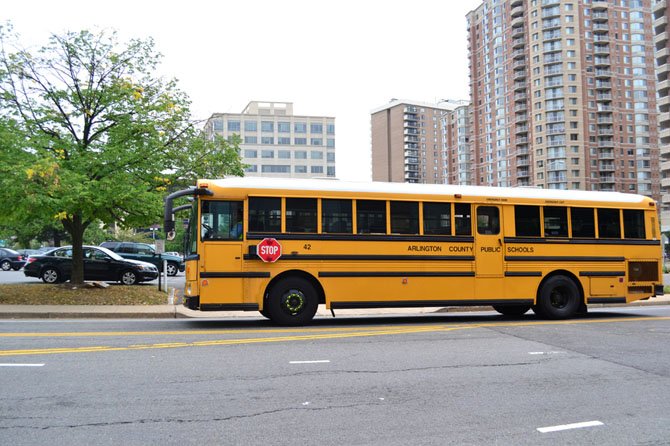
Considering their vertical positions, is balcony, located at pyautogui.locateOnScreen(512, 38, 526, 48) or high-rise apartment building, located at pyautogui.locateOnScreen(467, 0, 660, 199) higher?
balcony, located at pyautogui.locateOnScreen(512, 38, 526, 48)

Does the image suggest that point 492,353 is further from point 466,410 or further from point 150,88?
point 150,88

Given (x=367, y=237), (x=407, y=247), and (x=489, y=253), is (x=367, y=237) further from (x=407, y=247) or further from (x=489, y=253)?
(x=489, y=253)

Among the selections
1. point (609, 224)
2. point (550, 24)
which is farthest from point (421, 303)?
point (550, 24)

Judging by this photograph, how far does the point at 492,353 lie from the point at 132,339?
5.99 m

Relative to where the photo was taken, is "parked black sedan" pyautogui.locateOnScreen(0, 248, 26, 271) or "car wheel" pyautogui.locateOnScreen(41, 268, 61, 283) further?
"parked black sedan" pyautogui.locateOnScreen(0, 248, 26, 271)

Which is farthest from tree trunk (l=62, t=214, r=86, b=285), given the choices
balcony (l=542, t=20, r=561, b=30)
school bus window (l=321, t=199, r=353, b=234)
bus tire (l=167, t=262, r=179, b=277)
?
balcony (l=542, t=20, r=561, b=30)

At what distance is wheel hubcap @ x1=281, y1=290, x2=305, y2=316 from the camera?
37.6ft

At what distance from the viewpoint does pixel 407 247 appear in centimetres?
1212

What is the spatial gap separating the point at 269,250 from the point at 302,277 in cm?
94

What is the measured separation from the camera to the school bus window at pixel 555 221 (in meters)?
13.2

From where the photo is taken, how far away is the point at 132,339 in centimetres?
971

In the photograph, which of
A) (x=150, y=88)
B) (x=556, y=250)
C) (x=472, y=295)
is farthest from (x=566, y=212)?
(x=150, y=88)

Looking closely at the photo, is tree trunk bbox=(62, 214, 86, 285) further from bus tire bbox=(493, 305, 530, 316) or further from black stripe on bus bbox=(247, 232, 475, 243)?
bus tire bbox=(493, 305, 530, 316)

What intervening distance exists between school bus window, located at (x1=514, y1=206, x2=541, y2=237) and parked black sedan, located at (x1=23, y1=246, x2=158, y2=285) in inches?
619
